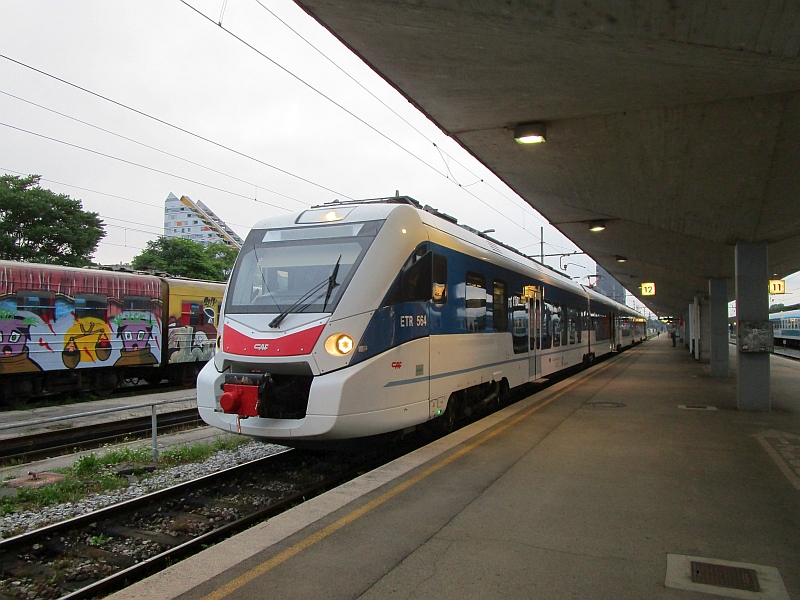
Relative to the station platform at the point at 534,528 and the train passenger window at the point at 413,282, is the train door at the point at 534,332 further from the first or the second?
the train passenger window at the point at 413,282

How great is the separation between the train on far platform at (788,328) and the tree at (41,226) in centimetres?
4285

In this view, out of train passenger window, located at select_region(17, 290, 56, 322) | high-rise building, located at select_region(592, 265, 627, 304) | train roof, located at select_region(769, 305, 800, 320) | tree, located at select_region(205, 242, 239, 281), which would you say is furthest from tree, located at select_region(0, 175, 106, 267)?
train roof, located at select_region(769, 305, 800, 320)

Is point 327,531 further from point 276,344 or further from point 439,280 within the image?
point 439,280

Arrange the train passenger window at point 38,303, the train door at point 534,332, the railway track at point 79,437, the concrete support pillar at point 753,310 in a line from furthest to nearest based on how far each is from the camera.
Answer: the train passenger window at point 38,303 < the train door at point 534,332 < the concrete support pillar at point 753,310 < the railway track at point 79,437

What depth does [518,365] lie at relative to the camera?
11.5 meters

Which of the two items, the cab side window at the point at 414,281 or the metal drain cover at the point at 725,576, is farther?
the cab side window at the point at 414,281

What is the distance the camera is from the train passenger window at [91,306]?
14.9 m

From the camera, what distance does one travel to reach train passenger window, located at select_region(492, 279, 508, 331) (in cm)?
1010

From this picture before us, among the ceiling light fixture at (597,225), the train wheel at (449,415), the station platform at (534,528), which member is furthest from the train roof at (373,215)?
the ceiling light fixture at (597,225)

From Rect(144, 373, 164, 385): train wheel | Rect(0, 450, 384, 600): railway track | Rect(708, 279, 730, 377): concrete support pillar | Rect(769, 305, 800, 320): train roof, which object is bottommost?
Rect(0, 450, 384, 600): railway track

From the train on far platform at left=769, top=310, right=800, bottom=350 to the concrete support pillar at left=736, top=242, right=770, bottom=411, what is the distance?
109 feet

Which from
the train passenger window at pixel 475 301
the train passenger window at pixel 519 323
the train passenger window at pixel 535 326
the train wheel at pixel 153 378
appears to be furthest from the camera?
the train wheel at pixel 153 378

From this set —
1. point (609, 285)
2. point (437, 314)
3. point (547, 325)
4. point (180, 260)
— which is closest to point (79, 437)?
point (437, 314)

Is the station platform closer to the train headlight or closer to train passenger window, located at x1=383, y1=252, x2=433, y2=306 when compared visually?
the train headlight
